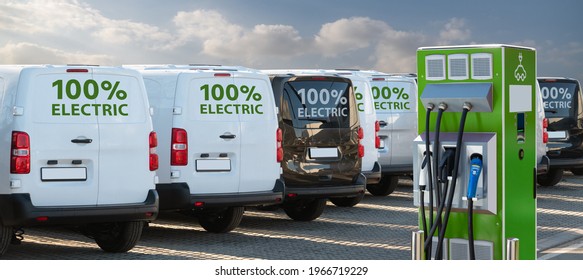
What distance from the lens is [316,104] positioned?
14156 millimetres

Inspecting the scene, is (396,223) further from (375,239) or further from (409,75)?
(409,75)

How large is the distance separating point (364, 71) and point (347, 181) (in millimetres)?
4980

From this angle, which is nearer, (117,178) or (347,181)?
(117,178)

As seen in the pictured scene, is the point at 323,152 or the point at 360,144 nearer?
the point at 323,152

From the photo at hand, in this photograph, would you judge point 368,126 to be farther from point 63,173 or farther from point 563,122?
point 63,173

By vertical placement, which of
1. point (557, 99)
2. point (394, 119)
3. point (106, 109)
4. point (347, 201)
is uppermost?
point (557, 99)

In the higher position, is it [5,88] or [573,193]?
[5,88]

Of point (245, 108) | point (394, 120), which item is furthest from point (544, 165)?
point (245, 108)

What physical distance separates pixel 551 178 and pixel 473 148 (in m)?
13.0

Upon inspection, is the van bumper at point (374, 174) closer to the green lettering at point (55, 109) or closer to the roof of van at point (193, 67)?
the roof of van at point (193, 67)

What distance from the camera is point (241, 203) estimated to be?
12648 mm

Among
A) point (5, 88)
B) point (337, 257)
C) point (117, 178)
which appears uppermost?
point (5, 88)

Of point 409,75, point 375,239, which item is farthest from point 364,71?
point 375,239

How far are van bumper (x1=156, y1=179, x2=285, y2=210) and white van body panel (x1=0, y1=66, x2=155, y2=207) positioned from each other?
990 millimetres
